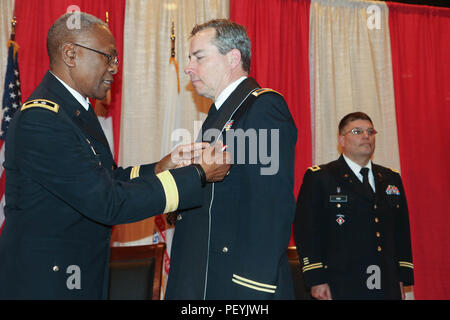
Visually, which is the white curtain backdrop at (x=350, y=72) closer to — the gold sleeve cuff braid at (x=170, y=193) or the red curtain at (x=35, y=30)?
the red curtain at (x=35, y=30)

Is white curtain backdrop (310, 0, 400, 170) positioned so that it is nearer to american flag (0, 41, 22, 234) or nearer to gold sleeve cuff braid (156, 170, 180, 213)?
american flag (0, 41, 22, 234)

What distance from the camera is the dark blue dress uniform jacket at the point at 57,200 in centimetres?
165

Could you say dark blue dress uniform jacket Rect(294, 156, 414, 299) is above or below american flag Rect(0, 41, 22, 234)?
below

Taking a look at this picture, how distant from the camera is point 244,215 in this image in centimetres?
165

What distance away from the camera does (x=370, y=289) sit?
9.98 ft

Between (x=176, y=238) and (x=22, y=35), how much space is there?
2.59 meters

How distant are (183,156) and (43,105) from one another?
66 centimetres

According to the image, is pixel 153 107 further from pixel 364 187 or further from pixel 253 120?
pixel 253 120

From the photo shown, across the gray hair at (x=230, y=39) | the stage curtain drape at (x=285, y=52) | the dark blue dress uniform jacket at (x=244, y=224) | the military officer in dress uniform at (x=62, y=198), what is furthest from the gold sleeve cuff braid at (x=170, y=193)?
the stage curtain drape at (x=285, y=52)

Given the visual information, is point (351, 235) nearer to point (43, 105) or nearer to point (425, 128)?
point (425, 128)

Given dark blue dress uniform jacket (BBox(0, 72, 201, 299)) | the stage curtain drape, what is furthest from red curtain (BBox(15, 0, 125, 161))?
dark blue dress uniform jacket (BBox(0, 72, 201, 299))

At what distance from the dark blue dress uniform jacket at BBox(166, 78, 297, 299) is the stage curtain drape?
7.72ft

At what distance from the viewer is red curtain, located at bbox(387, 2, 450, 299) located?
4.48m

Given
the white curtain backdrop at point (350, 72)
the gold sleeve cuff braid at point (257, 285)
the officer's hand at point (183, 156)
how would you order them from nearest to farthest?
the gold sleeve cuff braid at point (257, 285) → the officer's hand at point (183, 156) → the white curtain backdrop at point (350, 72)
